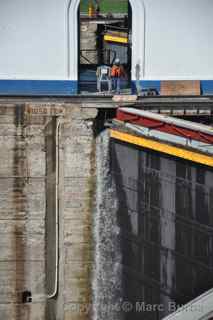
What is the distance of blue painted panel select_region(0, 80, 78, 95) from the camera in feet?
60.4

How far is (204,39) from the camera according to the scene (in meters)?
18.5

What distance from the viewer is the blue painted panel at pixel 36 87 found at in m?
18.4

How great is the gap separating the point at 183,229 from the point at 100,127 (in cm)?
331

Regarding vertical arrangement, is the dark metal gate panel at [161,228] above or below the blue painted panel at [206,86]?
below

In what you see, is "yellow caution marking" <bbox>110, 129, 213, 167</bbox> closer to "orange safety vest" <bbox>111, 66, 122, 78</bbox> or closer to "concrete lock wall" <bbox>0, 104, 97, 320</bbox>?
"concrete lock wall" <bbox>0, 104, 97, 320</bbox>

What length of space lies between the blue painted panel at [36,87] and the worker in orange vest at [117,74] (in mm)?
1159

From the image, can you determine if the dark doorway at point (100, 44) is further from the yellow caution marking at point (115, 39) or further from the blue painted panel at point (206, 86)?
the blue painted panel at point (206, 86)

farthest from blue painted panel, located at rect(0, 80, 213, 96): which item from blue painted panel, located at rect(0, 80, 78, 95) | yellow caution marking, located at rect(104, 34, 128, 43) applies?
yellow caution marking, located at rect(104, 34, 128, 43)

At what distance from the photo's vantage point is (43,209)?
16875 millimetres

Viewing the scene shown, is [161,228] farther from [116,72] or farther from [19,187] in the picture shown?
[116,72]

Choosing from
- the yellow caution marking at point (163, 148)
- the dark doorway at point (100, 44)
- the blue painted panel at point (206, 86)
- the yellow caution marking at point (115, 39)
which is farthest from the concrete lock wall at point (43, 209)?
the yellow caution marking at point (115, 39)

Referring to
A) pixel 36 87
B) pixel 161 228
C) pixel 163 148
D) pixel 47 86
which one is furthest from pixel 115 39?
pixel 161 228

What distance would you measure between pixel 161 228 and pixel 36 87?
5.41m

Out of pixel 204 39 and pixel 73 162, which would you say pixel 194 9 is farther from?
pixel 73 162
